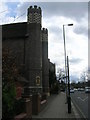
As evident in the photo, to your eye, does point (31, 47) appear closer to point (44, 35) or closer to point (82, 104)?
point (44, 35)

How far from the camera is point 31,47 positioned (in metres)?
58.4

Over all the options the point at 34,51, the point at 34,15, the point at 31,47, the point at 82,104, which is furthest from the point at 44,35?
the point at 82,104

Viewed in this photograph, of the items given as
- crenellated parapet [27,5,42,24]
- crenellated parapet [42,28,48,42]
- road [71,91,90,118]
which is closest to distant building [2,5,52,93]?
crenellated parapet [27,5,42,24]

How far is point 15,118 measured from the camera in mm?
11305

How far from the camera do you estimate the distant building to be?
5569 cm

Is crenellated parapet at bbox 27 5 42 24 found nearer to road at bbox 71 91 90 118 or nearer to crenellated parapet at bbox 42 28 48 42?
crenellated parapet at bbox 42 28 48 42

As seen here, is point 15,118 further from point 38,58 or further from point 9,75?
point 38,58

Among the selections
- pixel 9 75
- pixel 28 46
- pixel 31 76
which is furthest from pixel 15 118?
pixel 28 46

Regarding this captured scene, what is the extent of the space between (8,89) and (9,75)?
54cm

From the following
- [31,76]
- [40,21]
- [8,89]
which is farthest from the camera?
[40,21]

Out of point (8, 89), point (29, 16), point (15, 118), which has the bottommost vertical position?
point (15, 118)

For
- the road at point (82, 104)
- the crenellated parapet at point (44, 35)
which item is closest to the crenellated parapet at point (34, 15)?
the crenellated parapet at point (44, 35)

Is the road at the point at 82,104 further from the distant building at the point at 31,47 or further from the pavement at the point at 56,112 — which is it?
the distant building at the point at 31,47

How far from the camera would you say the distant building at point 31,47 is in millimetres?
55688
